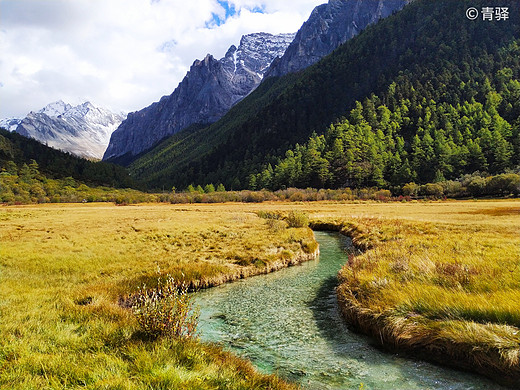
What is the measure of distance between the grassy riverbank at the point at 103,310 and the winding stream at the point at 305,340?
1623 millimetres

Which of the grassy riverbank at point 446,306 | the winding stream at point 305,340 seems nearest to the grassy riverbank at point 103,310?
the winding stream at point 305,340

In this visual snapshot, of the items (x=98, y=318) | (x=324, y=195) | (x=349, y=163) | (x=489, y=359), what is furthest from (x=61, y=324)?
(x=349, y=163)

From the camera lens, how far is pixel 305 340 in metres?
10.1

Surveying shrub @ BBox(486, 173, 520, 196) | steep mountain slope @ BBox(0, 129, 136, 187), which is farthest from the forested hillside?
steep mountain slope @ BBox(0, 129, 136, 187)

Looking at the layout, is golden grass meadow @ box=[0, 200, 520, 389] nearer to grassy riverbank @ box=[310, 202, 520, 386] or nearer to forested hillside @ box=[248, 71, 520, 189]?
grassy riverbank @ box=[310, 202, 520, 386]

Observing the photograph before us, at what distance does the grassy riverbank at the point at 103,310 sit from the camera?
588cm

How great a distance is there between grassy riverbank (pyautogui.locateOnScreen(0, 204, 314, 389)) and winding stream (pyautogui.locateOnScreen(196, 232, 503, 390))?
162 centimetres

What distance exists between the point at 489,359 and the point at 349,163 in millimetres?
130488

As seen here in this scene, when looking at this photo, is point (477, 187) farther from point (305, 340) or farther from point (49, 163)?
point (49, 163)

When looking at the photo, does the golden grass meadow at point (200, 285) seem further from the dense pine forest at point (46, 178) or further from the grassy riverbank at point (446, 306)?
A: the dense pine forest at point (46, 178)

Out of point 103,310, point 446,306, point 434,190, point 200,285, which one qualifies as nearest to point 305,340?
point 446,306

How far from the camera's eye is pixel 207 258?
21406 millimetres

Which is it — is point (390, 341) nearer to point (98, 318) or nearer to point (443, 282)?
point (443, 282)

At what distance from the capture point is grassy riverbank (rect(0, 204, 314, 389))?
5883mm
